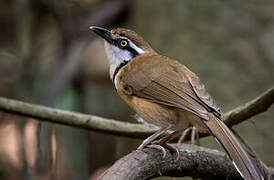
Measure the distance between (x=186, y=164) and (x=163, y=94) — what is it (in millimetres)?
589

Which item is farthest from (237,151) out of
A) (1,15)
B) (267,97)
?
(1,15)

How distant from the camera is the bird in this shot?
9.53 feet

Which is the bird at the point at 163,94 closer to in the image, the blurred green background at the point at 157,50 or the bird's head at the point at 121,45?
the bird's head at the point at 121,45

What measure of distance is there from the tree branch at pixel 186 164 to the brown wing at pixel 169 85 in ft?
0.73

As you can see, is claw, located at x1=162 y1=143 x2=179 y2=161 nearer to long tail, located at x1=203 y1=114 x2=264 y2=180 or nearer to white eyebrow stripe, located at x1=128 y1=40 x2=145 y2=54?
long tail, located at x1=203 y1=114 x2=264 y2=180

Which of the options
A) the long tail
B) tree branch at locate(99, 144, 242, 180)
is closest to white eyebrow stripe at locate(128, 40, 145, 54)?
the long tail

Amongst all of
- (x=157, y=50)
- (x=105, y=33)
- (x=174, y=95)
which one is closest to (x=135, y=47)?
(x=105, y=33)

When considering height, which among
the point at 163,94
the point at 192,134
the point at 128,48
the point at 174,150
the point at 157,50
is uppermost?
the point at 128,48

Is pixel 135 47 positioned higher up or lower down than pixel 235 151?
higher up

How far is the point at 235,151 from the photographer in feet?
9.06

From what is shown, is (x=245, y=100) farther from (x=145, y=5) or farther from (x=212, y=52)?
(x=145, y=5)

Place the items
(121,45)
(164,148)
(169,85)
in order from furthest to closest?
1. (121,45)
2. (169,85)
3. (164,148)

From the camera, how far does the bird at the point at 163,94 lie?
2.91 meters

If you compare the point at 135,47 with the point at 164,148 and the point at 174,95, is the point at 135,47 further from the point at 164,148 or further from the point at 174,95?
the point at 164,148
